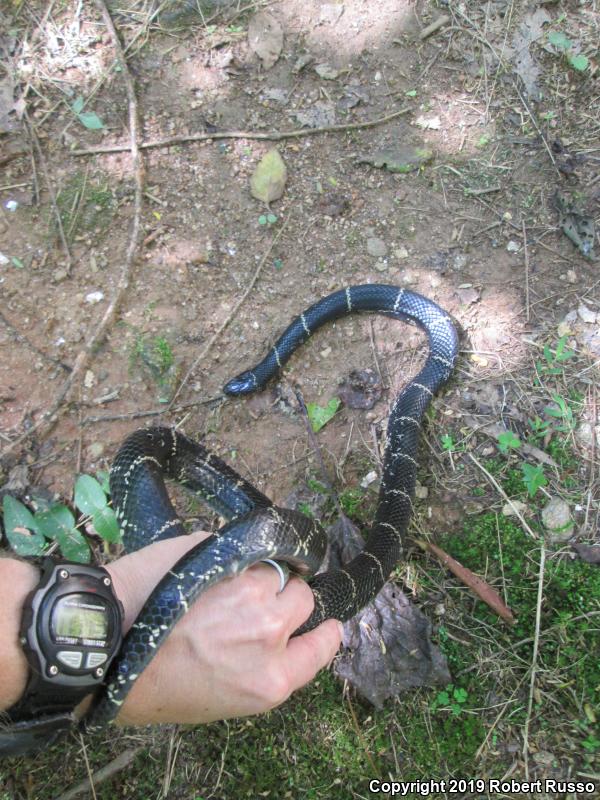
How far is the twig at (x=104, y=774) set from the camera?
8.91 ft

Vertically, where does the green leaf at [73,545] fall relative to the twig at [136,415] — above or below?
below

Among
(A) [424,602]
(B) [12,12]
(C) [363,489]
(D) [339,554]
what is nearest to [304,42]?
(B) [12,12]

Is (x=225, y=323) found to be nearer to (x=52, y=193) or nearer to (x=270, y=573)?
(x=52, y=193)

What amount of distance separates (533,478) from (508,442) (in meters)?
0.25

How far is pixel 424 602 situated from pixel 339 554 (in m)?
0.53

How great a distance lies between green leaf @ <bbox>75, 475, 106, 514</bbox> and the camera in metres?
3.12

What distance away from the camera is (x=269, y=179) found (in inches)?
172

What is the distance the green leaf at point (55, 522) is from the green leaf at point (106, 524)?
6.7 inches

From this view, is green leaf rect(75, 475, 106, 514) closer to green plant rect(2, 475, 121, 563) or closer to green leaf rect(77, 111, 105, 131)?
green plant rect(2, 475, 121, 563)

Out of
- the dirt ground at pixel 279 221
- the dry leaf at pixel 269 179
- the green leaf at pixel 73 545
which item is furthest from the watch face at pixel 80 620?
the dry leaf at pixel 269 179

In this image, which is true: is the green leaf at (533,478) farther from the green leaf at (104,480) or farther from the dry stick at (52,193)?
the dry stick at (52,193)

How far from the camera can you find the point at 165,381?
3934mm

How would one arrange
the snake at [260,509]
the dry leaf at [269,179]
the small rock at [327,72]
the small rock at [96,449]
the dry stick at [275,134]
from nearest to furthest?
the snake at [260,509] < the small rock at [96,449] < the dry leaf at [269,179] < the dry stick at [275,134] < the small rock at [327,72]

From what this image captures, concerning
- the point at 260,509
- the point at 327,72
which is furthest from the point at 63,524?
the point at 327,72
